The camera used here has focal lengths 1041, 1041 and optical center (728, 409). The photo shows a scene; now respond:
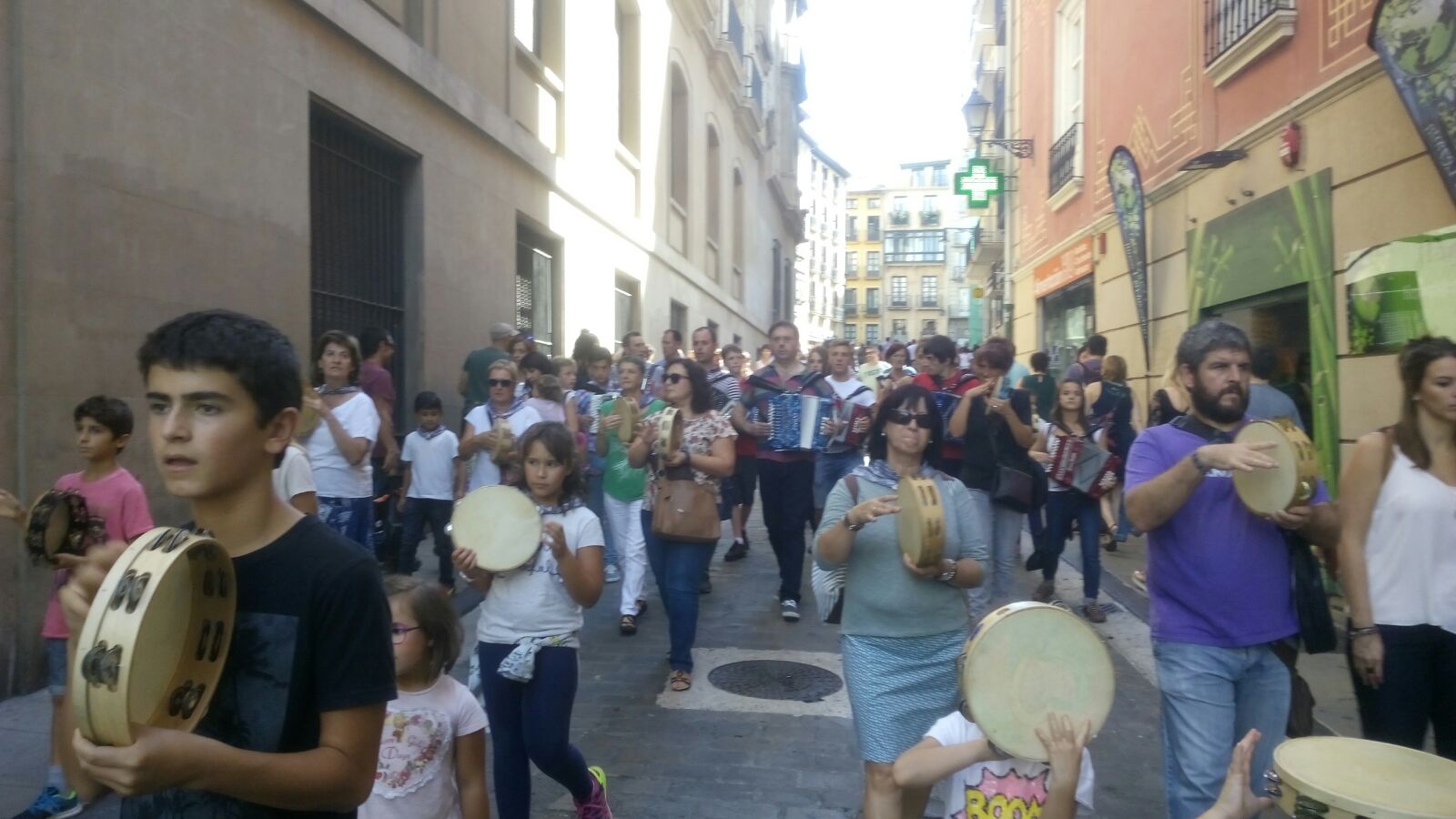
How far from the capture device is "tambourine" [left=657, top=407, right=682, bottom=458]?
6.24 meters

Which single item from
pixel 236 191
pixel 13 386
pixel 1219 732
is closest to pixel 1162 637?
pixel 1219 732

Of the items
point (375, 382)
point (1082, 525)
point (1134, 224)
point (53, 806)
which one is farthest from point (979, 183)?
point (53, 806)

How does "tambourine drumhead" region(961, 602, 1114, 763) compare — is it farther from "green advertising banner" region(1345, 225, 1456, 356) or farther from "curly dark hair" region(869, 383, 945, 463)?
"green advertising banner" region(1345, 225, 1456, 356)

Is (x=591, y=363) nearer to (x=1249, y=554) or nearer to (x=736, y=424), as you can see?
(x=736, y=424)

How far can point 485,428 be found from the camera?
26.6 ft

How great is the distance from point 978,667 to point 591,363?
834cm

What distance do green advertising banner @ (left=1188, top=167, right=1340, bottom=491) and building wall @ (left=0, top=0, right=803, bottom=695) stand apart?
7650mm

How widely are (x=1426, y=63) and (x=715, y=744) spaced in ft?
18.4

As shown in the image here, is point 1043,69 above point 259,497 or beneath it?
above

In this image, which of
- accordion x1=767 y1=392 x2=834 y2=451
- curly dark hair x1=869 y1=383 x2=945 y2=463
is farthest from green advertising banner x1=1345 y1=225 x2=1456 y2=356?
curly dark hair x1=869 y1=383 x2=945 y2=463

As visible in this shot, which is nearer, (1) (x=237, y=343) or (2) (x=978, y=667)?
(1) (x=237, y=343)

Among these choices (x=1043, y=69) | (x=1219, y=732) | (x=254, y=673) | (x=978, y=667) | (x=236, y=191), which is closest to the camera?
(x=254, y=673)

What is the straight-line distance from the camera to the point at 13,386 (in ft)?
18.3

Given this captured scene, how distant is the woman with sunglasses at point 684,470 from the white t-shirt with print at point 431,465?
2072mm
